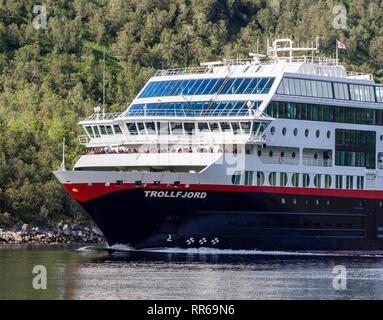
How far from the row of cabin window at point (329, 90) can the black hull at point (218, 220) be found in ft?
23.1

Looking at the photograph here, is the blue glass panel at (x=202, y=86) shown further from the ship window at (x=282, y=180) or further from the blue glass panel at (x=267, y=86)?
the ship window at (x=282, y=180)

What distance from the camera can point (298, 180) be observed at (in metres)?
71.9

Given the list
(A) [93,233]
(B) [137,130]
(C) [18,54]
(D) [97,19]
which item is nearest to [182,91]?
(B) [137,130]

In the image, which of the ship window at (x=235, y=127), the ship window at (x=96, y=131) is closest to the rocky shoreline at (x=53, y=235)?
the ship window at (x=96, y=131)

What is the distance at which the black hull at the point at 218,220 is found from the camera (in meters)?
67.1

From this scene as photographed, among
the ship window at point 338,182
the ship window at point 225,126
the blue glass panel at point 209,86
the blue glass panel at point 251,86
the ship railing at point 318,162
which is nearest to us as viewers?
the ship window at point 225,126

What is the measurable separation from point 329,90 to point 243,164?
9308 millimetres

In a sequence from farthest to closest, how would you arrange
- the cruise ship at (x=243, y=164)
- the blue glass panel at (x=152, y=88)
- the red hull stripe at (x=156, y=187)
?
the blue glass panel at (x=152, y=88) → the cruise ship at (x=243, y=164) → the red hull stripe at (x=156, y=187)

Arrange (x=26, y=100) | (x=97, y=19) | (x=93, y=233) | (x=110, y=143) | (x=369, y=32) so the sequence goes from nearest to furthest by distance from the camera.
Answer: (x=110, y=143) < (x=93, y=233) < (x=26, y=100) < (x=97, y=19) < (x=369, y=32)

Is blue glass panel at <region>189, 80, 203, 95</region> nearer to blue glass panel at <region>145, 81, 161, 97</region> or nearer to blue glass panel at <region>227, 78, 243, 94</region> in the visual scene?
blue glass panel at <region>227, 78, 243, 94</region>

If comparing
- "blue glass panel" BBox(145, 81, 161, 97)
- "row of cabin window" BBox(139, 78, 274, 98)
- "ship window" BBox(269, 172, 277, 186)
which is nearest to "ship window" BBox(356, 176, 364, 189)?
"ship window" BBox(269, 172, 277, 186)

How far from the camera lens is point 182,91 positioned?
73.4 m
